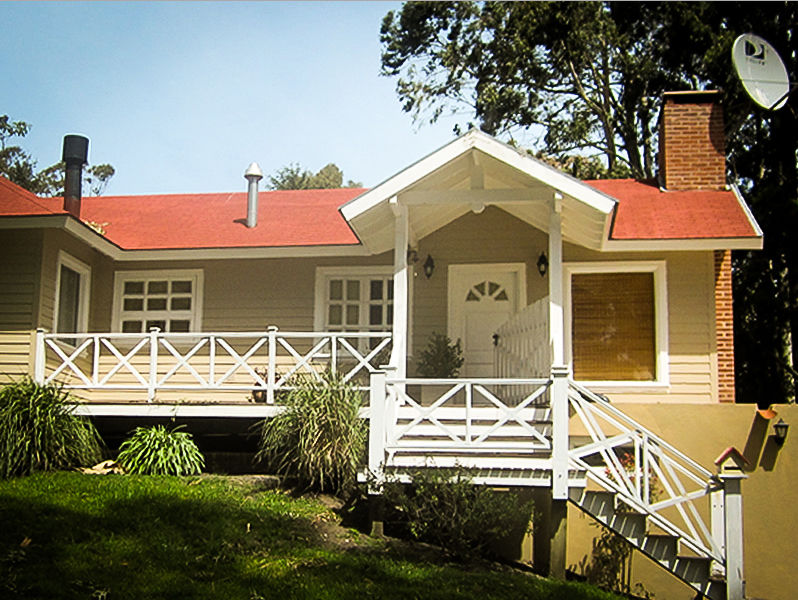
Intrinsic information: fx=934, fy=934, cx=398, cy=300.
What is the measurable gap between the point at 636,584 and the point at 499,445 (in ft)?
10.8

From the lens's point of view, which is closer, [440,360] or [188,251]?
[440,360]

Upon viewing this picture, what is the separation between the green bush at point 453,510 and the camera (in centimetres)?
947

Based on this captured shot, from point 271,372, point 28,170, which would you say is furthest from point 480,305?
point 28,170

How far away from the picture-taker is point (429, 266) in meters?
14.2

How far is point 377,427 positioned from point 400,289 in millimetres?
2131

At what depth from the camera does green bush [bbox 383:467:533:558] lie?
9.47 metres

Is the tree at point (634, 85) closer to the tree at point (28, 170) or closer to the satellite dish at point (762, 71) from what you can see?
the satellite dish at point (762, 71)

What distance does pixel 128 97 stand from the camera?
18000mm

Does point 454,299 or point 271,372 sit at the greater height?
point 454,299

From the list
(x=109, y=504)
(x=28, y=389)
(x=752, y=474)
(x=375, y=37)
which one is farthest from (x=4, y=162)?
(x=752, y=474)

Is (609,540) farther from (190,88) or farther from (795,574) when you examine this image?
(190,88)

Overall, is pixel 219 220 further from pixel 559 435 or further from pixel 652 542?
pixel 652 542

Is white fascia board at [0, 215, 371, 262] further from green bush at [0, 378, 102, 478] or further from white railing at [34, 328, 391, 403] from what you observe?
green bush at [0, 378, 102, 478]

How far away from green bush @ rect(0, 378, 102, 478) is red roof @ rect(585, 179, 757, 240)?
24.8 ft
